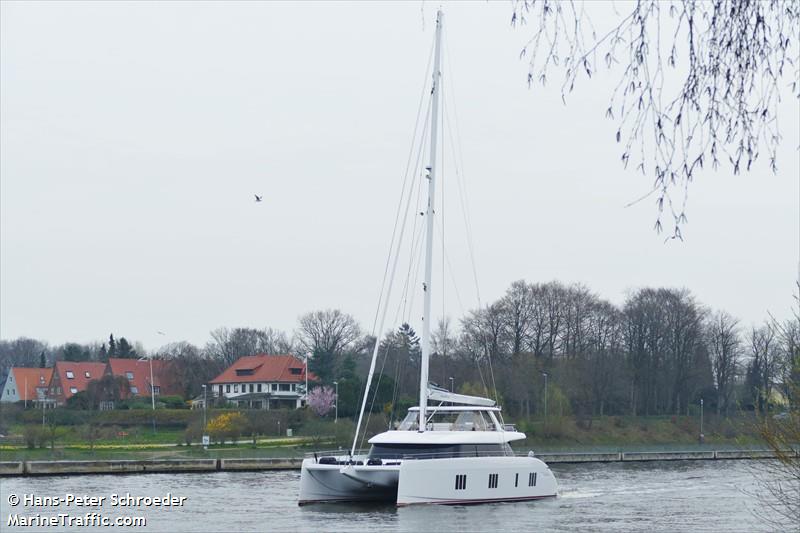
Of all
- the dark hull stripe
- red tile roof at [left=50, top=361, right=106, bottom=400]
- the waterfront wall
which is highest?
red tile roof at [left=50, top=361, right=106, bottom=400]

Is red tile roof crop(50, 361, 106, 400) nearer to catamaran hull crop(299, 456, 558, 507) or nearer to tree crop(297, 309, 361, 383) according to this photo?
tree crop(297, 309, 361, 383)

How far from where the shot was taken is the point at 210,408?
7362cm

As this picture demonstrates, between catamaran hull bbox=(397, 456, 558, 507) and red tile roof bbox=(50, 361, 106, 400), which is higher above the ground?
red tile roof bbox=(50, 361, 106, 400)

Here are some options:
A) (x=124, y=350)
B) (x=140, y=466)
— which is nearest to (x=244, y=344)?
(x=124, y=350)

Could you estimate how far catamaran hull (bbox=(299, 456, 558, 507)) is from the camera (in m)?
33.1

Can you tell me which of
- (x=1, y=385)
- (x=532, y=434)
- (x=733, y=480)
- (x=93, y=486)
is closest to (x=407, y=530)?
(x=93, y=486)

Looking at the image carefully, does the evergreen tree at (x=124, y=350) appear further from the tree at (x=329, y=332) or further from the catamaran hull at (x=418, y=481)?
the catamaran hull at (x=418, y=481)

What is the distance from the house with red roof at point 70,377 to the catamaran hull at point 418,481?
6041 centimetres

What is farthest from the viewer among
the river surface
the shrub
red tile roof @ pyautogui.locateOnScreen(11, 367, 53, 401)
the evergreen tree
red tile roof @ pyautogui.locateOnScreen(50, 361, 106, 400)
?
the evergreen tree

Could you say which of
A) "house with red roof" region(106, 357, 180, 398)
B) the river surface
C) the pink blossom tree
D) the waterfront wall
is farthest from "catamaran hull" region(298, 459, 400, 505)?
"house with red roof" region(106, 357, 180, 398)

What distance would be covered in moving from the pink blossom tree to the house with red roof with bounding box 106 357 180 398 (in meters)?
19.7

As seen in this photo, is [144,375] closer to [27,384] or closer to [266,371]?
[27,384]

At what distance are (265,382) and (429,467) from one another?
6128cm

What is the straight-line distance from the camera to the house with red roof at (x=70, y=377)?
300 feet
